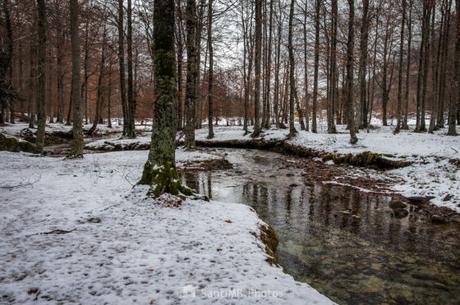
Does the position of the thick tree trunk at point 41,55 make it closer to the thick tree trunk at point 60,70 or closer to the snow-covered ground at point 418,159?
the thick tree trunk at point 60,70

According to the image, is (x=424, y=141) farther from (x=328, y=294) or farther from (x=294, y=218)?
(x=328, y=294)

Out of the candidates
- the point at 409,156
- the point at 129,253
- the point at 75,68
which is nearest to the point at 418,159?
the point at 409,156

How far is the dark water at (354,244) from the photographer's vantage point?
4664 mm

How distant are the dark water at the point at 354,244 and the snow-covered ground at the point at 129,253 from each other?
1.18 metres

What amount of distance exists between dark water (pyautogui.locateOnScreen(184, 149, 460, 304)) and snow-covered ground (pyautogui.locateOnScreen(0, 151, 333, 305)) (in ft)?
3.87

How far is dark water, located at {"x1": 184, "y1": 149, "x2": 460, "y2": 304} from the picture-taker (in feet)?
15.3

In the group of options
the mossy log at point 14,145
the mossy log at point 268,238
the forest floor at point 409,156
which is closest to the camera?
the mossy log at point 268,238

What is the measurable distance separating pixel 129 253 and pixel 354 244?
→ 4.51 m

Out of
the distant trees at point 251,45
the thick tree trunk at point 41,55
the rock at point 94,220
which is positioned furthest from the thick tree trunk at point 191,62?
the rock at point 94,220

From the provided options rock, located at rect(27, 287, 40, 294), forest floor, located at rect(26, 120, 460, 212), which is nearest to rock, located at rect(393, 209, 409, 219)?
forest floor, located at rect(26, 120, 460, 212)

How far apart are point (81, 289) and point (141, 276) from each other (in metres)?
0.66

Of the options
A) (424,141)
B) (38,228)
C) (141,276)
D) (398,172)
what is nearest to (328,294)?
(141,276)

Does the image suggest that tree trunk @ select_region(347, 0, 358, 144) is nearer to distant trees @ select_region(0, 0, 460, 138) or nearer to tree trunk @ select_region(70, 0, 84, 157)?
distant trees @ select_region(0, 0, 460, 138)

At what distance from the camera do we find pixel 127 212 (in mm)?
5871
